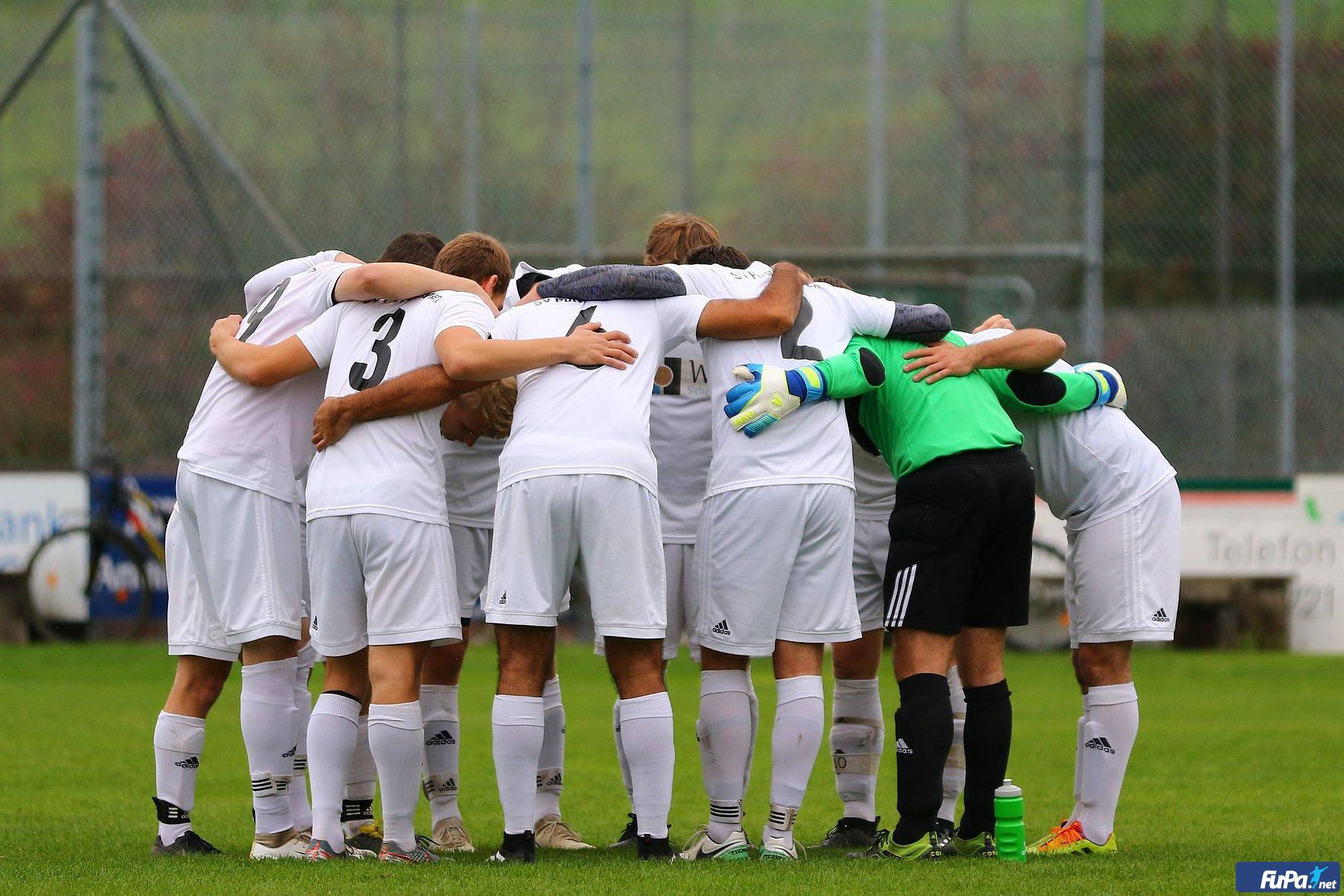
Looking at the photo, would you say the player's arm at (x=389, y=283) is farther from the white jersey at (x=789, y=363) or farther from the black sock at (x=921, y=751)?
the black sock at (x=921, y=751)

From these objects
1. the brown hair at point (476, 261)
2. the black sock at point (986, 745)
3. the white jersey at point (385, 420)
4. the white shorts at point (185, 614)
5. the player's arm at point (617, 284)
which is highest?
the brown hair at point (476, 261)

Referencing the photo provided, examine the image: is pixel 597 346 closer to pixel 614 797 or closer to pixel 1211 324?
pixel 614 797

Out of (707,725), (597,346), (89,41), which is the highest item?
(89,41)

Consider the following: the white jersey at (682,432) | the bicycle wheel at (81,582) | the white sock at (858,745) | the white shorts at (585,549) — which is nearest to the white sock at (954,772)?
the white sock at (858,745)

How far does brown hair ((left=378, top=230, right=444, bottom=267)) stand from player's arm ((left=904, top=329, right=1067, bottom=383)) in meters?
1.85

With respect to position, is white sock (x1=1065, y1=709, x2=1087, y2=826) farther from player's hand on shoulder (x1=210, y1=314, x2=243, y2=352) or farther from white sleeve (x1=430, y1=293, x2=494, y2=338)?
player's hand on shoulder (x1=210, y1=314, x2=243, y2=352)

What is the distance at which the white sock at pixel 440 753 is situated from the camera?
6293 mm

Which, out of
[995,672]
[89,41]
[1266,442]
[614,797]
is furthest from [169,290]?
[995,672]

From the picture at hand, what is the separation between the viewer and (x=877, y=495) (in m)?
6.55

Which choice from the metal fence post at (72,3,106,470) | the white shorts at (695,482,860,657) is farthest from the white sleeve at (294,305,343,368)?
the metal fence post at (72,3,106,470)

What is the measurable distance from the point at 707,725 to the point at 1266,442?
10467 mm

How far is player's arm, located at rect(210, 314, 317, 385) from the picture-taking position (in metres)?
5.78

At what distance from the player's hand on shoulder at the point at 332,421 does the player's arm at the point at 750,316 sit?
1.25 metres

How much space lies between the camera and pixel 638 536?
17.8 feet
